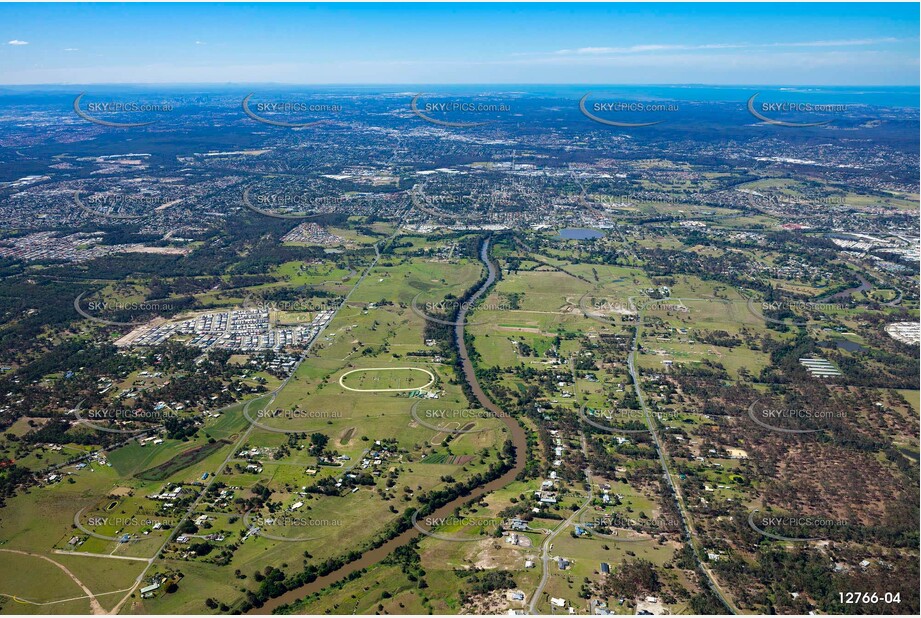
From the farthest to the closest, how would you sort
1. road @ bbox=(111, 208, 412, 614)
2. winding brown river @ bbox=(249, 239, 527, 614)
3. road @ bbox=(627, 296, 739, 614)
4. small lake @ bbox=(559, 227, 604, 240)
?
small lake @ bbox=(559, 227, 604, 240) → road @ bbox=(111, 208, 412, 614) → winding brown river @ bbox=(249, 239, 527, 614) → road @ bbox=(627, 296, 739, 614)

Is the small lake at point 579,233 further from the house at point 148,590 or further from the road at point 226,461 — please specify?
the house at point 148,590

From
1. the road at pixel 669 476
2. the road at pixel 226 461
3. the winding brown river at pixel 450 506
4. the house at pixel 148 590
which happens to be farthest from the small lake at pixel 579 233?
the house at pixel 148 590

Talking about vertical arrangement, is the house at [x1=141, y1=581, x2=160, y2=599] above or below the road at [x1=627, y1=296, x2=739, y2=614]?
below

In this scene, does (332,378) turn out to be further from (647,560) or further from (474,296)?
(647,560)

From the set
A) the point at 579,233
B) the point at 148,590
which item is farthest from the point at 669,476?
the point at 579,233

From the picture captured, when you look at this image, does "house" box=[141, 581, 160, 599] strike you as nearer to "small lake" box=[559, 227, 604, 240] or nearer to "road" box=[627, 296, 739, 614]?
"road" box=[627, 296, 739, 614]

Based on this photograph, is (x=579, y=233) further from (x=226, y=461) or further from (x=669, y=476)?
(x=226, y=461)

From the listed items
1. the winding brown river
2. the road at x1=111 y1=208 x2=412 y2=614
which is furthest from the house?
the winding brown river

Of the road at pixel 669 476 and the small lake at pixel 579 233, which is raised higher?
the small lake at pixel 579 233

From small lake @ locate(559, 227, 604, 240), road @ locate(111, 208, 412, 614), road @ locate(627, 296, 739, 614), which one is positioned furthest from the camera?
small lake @ locate(559, 227, 604, 240)
